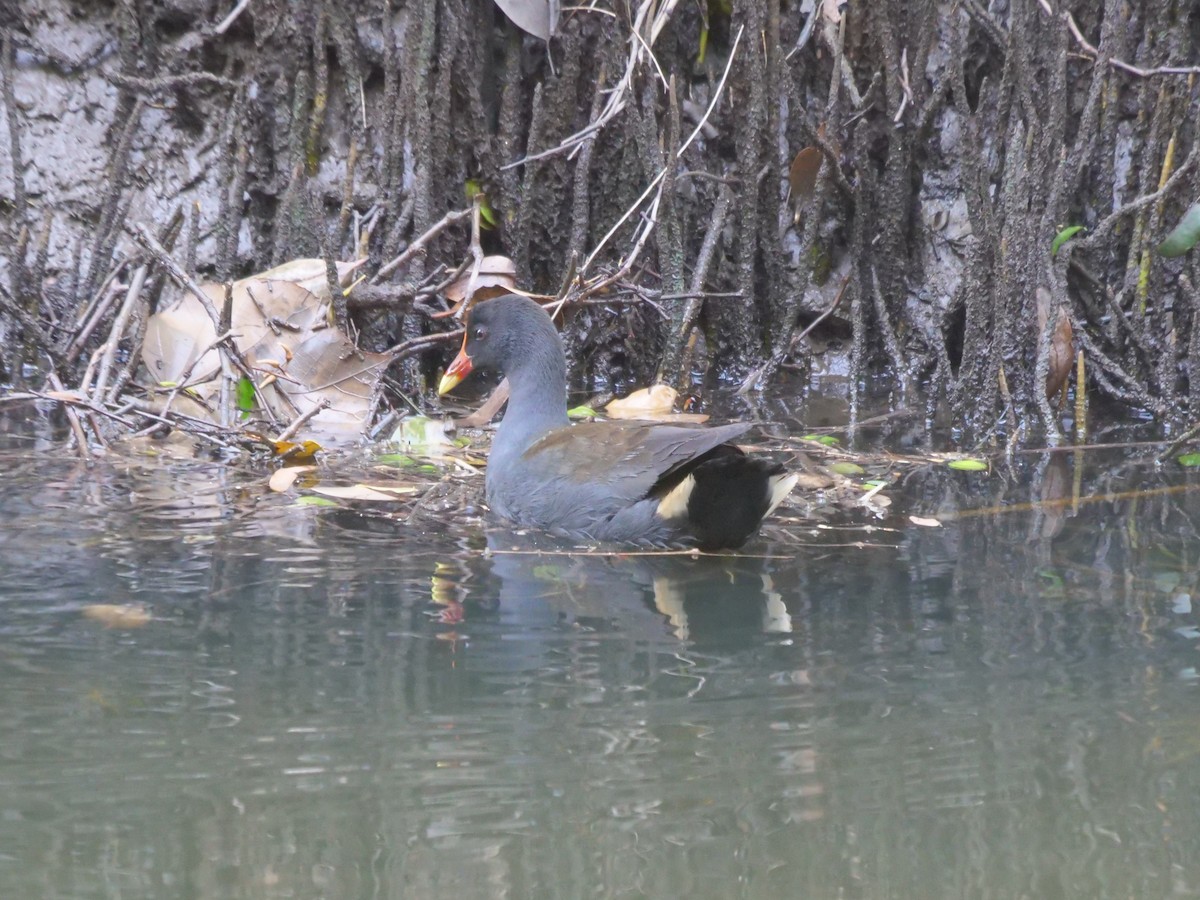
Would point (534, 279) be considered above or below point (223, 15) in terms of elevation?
below

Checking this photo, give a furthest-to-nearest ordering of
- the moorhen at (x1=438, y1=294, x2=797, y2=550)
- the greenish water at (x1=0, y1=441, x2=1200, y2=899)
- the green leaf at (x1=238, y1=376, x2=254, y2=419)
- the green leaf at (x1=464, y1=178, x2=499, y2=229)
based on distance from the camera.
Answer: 1. the green leaf at (x1=464, y1=178, x2=499, y2=229)
2. the green leaf at (x1=238, y1=376, x2=254, y2=419)
3. the moorhen at (x1=438, y1=294, x2=797, y2=550)
4. the greenish water at (x1=0, y1=441, x2=1200, y2=899)

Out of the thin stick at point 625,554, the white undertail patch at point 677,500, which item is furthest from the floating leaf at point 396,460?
the white undertail patch at point 677,500

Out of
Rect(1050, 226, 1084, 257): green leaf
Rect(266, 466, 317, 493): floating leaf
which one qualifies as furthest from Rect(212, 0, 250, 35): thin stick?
Rect(1050, 226, 1084, 257): green leaf

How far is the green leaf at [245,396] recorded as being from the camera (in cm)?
447

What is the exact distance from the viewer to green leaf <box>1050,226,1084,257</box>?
472cm

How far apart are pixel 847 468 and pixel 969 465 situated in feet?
1.25

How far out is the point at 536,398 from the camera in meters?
3.93

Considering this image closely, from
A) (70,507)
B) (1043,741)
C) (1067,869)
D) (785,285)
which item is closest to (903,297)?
(785,285)

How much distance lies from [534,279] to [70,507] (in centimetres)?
273

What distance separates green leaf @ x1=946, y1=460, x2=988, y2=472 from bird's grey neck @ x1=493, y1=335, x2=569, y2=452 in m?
1.19

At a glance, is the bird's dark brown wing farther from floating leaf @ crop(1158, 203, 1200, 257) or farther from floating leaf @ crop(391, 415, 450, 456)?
floating leaf @ crop(1158, 203, 1200, 257)

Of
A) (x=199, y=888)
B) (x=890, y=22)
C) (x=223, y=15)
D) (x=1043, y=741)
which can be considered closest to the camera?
(x=199, y=888)

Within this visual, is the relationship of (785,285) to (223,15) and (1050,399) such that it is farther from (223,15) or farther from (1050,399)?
(223,15)

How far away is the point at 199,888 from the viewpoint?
154 centimetres
